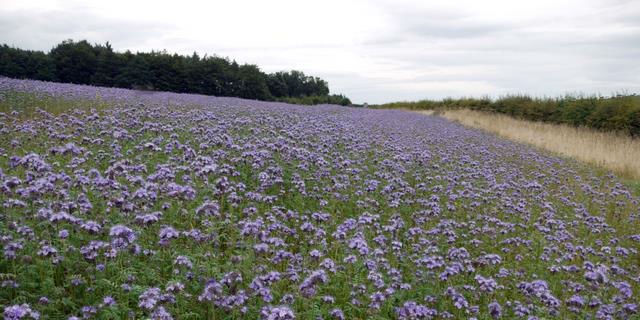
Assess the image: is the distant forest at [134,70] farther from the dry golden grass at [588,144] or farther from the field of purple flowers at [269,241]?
the field of purple flowers at [269,241]

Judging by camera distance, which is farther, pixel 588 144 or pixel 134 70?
pixel 134 70

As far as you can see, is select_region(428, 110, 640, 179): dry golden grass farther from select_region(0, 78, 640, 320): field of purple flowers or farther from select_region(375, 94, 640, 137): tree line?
select_region(0, 78, 640, 320): field of purple flowers

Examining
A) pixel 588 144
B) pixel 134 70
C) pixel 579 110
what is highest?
pixel 134 70

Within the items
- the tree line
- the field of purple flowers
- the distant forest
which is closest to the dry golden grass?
the tree line

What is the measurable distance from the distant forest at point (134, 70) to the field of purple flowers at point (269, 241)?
3431 cm

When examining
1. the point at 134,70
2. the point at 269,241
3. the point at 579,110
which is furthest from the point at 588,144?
the point at 134,70

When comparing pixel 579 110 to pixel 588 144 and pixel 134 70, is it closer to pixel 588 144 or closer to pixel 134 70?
pixel 588 144

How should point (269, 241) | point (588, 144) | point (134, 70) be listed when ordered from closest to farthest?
point (269, 241), point (588, 144), point (134, 70)

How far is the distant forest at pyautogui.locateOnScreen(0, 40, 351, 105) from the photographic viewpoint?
39.6 m

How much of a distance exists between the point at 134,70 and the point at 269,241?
4139 centimetres

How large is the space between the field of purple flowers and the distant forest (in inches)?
1351

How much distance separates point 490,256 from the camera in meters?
5.67

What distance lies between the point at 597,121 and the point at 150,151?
80.6ft

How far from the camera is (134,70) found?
42.6m
